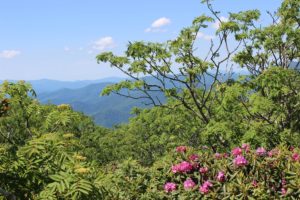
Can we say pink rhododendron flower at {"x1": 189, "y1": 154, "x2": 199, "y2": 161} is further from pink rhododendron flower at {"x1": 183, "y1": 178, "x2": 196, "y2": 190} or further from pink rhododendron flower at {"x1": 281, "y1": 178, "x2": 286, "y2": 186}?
pink rhododendron flower at {"x1": 281, "y1": 178, "x2": 286, "y2": 186}

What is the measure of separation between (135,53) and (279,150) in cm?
1090

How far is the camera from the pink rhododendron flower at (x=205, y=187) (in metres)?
6.58

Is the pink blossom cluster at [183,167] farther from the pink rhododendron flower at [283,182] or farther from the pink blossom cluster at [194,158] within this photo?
the pink rhododendron flower at [283,182]

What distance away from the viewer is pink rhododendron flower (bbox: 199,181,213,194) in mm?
6578

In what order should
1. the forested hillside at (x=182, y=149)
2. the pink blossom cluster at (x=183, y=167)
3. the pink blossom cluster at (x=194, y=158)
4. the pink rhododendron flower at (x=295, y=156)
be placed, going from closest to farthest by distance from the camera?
the forested hillside at (x=182, y=149) < the pink rhododendron flower at (x=295, y=156) < the pink blossom cluster at (x=183, y=167) < the pink blossom cluster at (x=194, y=158)

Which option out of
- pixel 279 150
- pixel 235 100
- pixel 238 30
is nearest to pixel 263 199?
pixel 279 150

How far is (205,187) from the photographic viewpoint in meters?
6.60

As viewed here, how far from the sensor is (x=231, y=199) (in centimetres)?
625

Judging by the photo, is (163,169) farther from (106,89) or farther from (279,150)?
(106,89)

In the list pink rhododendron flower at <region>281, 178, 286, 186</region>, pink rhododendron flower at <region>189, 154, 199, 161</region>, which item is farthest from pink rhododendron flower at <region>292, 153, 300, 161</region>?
pink rhododendron flower at <region>189, 154, 199, 161</region>

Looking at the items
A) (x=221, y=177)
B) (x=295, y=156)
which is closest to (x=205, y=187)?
(x=221, y=177)

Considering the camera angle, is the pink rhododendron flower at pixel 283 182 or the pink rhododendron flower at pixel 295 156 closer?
the pink rhododendron flower at pixel 283 182

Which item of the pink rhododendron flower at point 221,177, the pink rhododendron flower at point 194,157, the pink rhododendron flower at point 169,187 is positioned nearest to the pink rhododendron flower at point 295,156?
the pink rhododendron flower at point 221,177

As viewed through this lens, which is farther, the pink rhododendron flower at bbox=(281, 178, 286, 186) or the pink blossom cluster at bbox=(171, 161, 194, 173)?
the pink blossom cluster at bbox=(171, 161, 194, 173)
